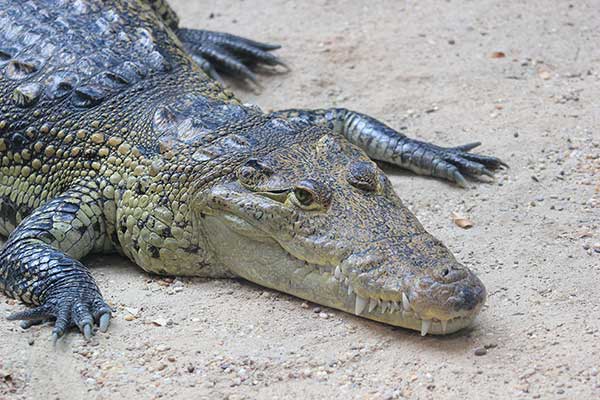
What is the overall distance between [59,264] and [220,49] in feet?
10.7

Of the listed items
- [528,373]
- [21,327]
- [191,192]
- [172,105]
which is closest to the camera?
[528,373]

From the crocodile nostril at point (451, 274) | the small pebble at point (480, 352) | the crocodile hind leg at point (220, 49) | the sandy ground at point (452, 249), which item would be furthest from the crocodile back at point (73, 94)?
the small pebble at point (480, 352)

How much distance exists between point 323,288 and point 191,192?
0.89 m

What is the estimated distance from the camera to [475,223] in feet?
18.2

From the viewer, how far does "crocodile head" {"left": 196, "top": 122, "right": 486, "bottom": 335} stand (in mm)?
4203

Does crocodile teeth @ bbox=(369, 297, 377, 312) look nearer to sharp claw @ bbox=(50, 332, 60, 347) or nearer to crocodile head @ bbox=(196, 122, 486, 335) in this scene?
crocodile head @ bbox=(196, 122, 486, 335)

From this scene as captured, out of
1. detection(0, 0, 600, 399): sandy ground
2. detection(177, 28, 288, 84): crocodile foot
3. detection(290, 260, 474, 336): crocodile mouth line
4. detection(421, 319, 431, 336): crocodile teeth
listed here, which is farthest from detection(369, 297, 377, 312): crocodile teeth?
detection(177, 28, 288, 84): crocodile foot

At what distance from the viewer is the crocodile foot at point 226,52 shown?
24.9 ft

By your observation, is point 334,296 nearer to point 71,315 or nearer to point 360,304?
point 360,304

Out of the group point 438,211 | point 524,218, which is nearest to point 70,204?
point 438,211

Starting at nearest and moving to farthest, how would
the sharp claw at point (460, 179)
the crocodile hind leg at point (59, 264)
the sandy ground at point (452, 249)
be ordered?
the sandy ground at point (452, 249), the crocodile hind leg at point (59, 264), the sharp claw at point (460, 179)

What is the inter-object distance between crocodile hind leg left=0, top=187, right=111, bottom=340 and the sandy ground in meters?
0.10

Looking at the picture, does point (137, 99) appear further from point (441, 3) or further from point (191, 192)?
point (441, 3)

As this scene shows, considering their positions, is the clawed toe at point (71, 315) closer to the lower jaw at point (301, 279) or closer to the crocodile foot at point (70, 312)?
the crocodile foot at point (70, 312)
